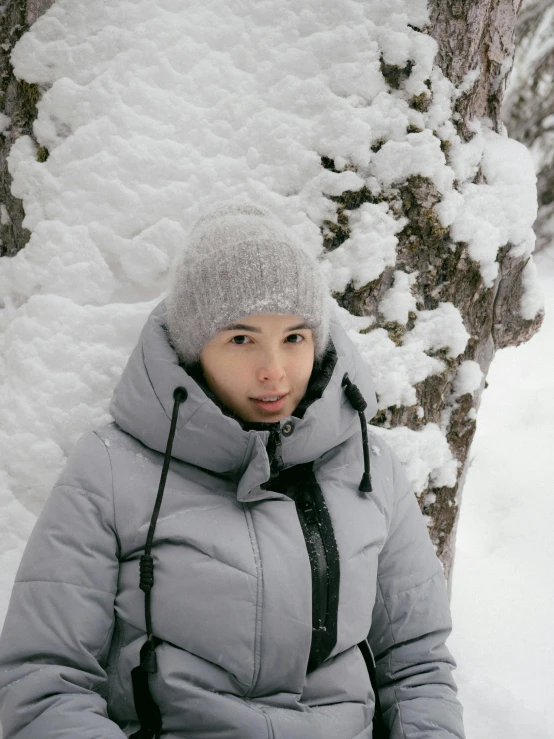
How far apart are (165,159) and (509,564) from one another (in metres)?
2.83

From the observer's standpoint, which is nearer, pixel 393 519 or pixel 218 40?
pixel 393 519

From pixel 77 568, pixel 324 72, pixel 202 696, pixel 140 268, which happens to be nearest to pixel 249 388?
pixel 77 568

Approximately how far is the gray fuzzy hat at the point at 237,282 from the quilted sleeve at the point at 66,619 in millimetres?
366

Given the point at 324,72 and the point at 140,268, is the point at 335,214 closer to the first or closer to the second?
the point at 324,72

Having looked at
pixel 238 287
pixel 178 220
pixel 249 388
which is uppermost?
pixel 178 220

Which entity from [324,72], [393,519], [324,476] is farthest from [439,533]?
[324,72]

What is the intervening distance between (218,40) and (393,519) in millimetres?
1510

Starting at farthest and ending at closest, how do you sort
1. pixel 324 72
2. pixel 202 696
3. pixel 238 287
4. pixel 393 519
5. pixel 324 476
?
1. pixel 324 72
2. pixel 393 519
3. pixel 324 476
4. pixel 238 287
5. pixel 202 696

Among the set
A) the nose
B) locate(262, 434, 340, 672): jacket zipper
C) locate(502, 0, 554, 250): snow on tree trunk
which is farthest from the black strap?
locate(502, 0, 554, 250): snow on tree trunk

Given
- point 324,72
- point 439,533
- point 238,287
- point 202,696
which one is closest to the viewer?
point 202,696

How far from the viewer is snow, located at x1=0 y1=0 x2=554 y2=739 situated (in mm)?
2021

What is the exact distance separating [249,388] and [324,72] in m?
1.13

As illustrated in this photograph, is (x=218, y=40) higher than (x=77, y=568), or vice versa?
(x=218, y=40)

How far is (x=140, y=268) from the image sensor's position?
2053 millimetres
